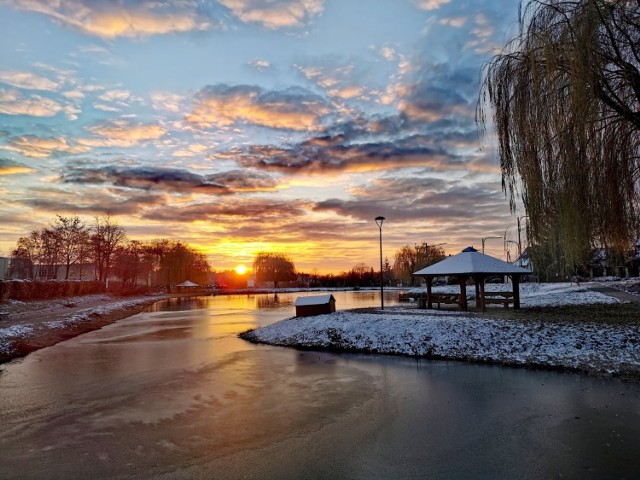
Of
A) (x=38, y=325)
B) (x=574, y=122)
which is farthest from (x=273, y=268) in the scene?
(x=574, y=122)

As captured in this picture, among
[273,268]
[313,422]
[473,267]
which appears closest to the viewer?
[313,422]

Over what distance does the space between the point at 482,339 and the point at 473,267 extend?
25.5 ft

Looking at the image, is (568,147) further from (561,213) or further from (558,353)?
(558,353)

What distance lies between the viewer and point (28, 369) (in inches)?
511

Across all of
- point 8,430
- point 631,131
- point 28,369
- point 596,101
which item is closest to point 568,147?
point 596,101

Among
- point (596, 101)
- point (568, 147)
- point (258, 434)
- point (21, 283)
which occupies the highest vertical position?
point (596, 101)

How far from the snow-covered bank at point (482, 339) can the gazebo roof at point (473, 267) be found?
4.98 metres

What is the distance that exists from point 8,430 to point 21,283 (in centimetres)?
3353

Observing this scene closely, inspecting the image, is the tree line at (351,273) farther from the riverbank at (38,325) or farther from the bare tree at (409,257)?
the riverbank at (38,325)

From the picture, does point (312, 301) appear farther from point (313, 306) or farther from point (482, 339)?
point (482, 339)

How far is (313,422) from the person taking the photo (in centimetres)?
775

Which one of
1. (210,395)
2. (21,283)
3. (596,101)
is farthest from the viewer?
(21,283)

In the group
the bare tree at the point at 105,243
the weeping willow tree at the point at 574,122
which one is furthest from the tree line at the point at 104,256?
the weeping willow tree at the point at 574,122

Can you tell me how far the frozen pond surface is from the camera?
5.82m
